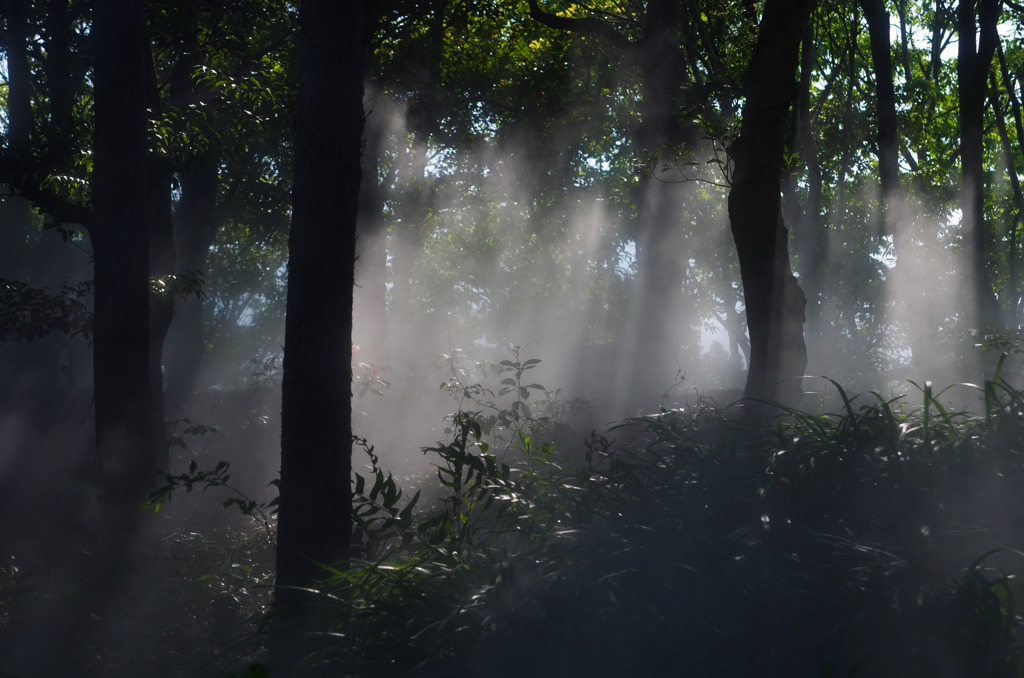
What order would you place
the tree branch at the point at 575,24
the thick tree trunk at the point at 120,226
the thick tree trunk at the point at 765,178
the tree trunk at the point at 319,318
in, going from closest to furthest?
the tree trunk at the point at 319,318 < the thick tree trunk at the point at 765,178 < the thick tree trunk at the point at 120,226 < the tree branch at the point at 575,24

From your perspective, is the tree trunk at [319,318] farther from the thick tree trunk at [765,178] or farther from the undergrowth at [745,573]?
the thick tree trunk at [765,178]

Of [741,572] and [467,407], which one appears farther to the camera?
[467,407]

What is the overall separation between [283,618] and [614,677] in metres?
1.84

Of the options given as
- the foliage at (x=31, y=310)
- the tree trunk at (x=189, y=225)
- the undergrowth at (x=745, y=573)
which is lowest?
the undergrowth at (x=745, y=573)

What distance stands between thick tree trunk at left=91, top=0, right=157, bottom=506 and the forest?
0.10 ft

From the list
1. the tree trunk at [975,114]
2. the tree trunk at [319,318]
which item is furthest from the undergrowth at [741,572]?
the tree trunk at [975,114]

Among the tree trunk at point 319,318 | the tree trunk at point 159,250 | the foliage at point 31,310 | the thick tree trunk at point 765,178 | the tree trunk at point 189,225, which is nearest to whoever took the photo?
the tree trunk at point 319,318

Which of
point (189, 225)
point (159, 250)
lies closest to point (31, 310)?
point (159, 250)

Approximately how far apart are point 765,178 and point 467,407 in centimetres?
715

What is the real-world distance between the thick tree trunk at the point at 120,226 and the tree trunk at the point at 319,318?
11.5ft

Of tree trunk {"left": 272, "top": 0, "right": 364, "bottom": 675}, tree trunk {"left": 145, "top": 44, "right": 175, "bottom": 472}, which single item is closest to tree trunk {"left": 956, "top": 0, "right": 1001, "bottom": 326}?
tree trunk {"left": 272, "top": 0, "right": 364, "bottom": 675}

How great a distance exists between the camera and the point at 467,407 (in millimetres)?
12898

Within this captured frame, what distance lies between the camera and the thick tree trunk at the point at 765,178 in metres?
6.48

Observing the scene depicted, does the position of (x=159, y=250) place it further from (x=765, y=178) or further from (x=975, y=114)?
(x=975, y=114)
